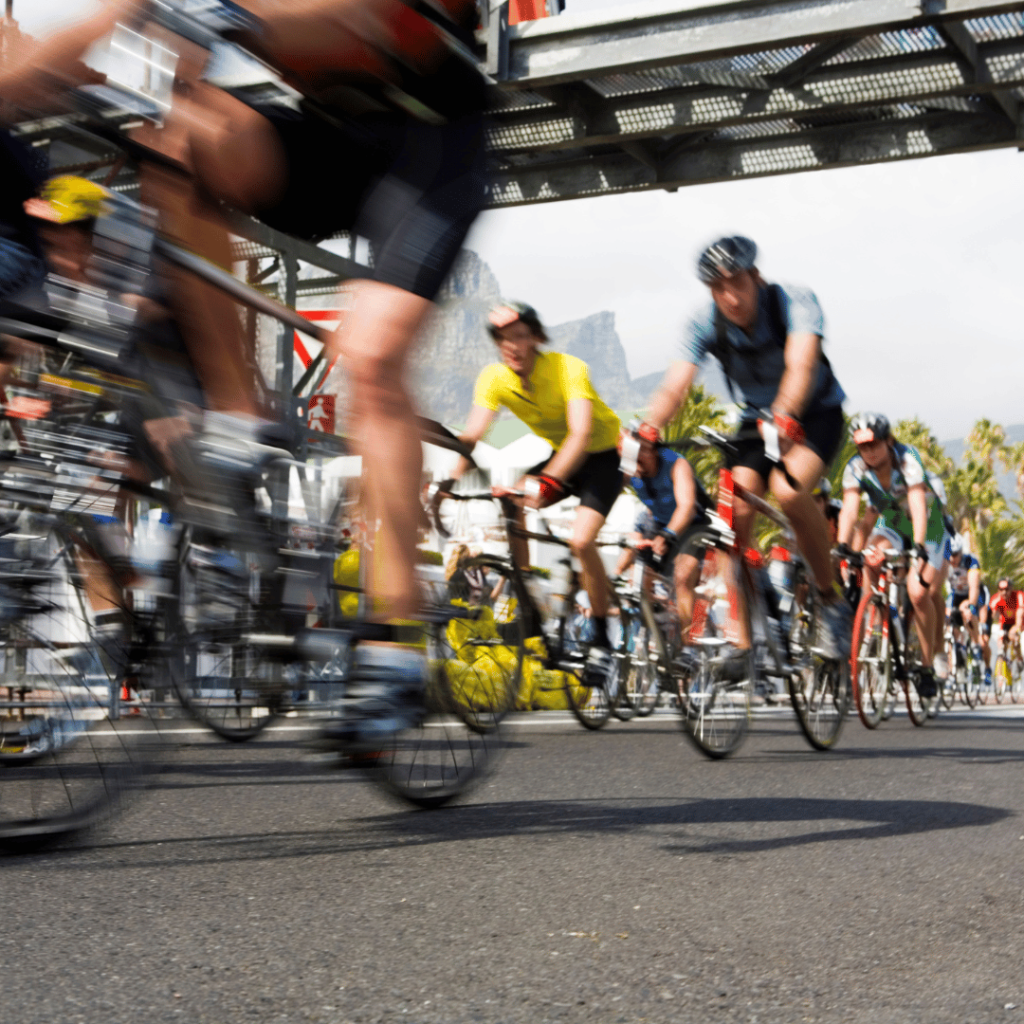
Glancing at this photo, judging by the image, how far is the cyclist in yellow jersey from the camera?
238 inches

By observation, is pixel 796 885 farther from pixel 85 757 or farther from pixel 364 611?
pixel 85 757

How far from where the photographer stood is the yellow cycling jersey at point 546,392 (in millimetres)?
6164

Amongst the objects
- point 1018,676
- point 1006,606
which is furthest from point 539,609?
point 1006,606

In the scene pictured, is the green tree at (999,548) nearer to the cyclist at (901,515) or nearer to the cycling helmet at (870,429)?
the cyclist at (901,515)

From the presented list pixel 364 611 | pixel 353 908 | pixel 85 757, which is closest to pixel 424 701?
pixel 364 611

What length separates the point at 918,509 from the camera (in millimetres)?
8203

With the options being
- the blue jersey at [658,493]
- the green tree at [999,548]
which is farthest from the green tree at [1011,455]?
the blue jersey at [658,493]

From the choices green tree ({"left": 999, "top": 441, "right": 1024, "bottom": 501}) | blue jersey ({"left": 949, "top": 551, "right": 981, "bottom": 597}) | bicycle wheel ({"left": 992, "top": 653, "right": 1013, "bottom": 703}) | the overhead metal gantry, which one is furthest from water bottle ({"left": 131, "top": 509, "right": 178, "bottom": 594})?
green tree ({"left": 999, "top": 441, "right": 1024, "bottom": 501})

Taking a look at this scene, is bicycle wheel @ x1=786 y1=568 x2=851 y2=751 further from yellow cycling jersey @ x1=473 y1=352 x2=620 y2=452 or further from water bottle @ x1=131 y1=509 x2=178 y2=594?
water bottle @ x1=131 y1=509 x2=178 y2=594

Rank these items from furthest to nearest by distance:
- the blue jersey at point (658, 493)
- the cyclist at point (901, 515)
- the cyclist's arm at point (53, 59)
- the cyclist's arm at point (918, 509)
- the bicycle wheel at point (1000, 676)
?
the bicycle wheel at point (1000, 676), the cyclist at point (901, 515), the cyclist's arm at point (918, 509), the blue jersey at point (658, 493), the cyclist's arm at point (53, 59)

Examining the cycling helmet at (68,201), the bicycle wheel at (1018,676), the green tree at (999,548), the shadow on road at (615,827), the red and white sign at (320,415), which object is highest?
the green tree at (999,548)

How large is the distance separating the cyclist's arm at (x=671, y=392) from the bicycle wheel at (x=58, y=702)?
321cm

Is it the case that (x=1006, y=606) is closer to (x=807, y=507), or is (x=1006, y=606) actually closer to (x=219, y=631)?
(x=807, y=507)

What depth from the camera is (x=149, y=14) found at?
2.62 meters
